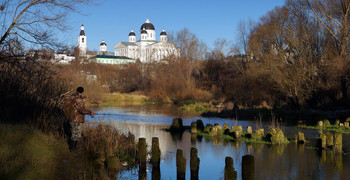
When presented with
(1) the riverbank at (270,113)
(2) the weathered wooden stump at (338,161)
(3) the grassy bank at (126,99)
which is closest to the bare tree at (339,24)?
(1) the riverbank at (270,113)

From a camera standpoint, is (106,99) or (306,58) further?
(106,99)

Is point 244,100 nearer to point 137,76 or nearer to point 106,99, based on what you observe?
point 106,99

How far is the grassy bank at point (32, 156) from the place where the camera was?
9.09m

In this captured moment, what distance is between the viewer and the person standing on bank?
11.7 meters

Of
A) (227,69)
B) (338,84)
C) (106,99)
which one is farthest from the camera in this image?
(227,69)

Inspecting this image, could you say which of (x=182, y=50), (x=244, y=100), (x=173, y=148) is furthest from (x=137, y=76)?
(x=173, y=148)

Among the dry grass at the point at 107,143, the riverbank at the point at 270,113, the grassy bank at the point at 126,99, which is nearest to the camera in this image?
the dry grass at the point at 107,143

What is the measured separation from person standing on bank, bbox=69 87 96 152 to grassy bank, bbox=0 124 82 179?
0.38 m

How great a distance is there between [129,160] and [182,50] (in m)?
54.4

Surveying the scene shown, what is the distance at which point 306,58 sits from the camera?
101 ft

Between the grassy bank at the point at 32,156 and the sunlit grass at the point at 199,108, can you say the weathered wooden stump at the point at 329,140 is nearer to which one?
the grassy bank at the point at 32,156

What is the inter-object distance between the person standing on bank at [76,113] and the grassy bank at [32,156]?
38cm

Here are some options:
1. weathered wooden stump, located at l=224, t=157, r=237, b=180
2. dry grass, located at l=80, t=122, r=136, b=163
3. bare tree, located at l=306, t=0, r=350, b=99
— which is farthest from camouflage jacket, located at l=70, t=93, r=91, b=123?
bare tree, located at l=306, t=0, r=350, b=99

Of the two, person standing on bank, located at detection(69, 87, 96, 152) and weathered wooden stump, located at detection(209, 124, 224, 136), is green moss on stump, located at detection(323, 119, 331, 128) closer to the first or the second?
weathered wooden stump, located at detection(209, 124, 224, 136)
